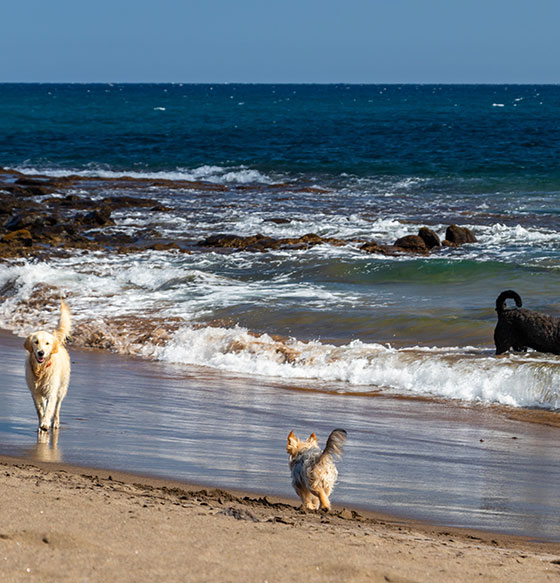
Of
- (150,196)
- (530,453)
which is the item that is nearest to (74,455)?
(530,453)

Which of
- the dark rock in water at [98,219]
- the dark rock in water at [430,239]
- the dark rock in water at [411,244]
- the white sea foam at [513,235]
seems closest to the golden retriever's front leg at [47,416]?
the dark rock in water at [411,244]

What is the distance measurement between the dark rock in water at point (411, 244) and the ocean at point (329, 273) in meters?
0.67

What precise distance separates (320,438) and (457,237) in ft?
45.6

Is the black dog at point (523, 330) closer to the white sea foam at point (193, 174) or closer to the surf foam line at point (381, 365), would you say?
the surf foam line at point (381, 365)

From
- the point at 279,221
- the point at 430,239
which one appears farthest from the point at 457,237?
the point at 279,221

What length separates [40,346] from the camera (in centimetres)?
722

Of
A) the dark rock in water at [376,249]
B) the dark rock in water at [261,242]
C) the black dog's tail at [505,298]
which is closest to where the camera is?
the black dog's tail at [505,298]

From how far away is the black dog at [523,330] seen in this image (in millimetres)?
10297

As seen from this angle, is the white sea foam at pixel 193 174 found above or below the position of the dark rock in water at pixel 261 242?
above

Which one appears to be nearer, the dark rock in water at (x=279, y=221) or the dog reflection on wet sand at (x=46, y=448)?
the dog reflection on wet sand at (x=46, y=448)

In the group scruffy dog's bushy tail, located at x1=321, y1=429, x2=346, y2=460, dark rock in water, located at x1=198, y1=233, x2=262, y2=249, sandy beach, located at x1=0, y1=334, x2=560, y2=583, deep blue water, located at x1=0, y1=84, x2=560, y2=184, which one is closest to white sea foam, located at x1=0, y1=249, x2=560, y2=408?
dark rock in water, located at x1=198, y1=233, x2=262, y2=249

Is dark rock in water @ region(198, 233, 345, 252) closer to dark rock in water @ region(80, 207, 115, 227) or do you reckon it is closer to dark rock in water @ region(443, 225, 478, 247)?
dark rock in water @ region(443, 225, 478, 247)

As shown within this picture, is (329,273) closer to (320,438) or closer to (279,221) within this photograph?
(279,221)

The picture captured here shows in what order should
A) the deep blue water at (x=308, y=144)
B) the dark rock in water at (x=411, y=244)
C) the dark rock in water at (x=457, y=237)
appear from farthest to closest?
the deep blue water at (x=308, y=144), the dark rock in water at (x=457, y=237), the dark rock in water at (x=411, y=244)
